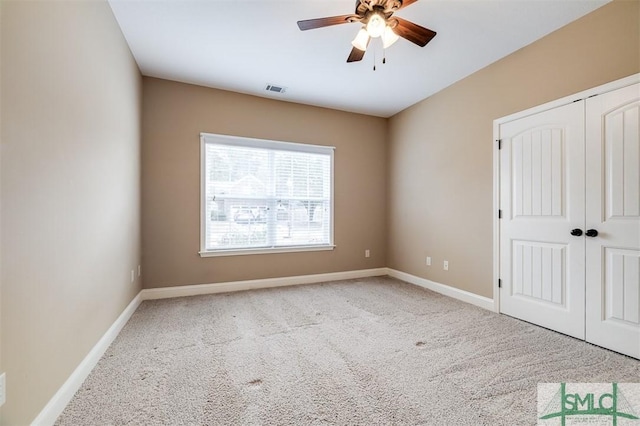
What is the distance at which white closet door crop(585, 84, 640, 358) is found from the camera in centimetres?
211

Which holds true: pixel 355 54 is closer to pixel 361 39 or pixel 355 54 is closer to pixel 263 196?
pixel 361 39

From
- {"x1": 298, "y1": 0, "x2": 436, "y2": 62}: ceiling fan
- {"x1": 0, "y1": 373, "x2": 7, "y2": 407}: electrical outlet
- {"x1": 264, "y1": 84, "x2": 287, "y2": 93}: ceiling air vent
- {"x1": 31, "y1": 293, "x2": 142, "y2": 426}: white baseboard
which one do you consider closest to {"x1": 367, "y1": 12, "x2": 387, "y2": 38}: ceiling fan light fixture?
{"x1": 298, "y1": 0, "x2": 436, "y2": 62}: ceiling fan

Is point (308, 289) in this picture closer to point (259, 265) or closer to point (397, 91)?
point (259, 265)

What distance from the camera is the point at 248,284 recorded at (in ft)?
13.0

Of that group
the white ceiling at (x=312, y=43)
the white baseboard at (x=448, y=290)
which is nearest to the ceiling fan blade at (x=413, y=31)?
the white ceiling at (x=312, y=43)

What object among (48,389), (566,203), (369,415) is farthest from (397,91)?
(48,389)

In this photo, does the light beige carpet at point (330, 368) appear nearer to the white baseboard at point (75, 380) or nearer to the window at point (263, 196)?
the white baseboard at point (75, 380)

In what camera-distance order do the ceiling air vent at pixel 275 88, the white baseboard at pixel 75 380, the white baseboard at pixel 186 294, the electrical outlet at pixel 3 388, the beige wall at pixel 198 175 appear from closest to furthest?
the electrical outlet at pixel 3 388 < the white baseboard at pixel 75 380 < the white baseboard at pixel 186 294 < the beige wall at pixel 198 175 < the ceiling air vent at pixel 275 88

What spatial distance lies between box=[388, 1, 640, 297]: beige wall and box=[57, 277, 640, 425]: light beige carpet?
2.94ft

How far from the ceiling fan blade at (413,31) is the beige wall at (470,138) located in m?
1.37

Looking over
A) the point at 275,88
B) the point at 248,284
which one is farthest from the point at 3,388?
the point at 275,88

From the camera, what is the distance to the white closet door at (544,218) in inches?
96.3

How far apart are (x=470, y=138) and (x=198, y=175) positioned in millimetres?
3447

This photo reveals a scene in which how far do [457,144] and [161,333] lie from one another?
387cm
